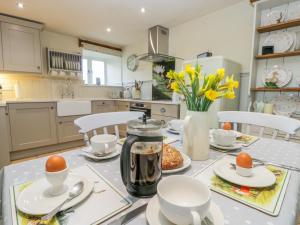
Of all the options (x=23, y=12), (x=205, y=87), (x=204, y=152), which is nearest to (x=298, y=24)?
(x=205, y=87)

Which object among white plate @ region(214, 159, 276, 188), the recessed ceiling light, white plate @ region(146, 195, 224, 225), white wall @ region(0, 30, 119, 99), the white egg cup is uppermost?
the recessed ceiling light

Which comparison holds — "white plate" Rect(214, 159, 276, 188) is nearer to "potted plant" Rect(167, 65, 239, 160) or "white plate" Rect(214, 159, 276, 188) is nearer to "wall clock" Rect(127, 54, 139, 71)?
"potted plant" Rect(167, 65, 239, 160)

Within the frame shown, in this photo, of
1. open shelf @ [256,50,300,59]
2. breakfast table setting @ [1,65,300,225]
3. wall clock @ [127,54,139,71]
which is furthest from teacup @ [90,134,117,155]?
wall clock @ [127,54,139,71]

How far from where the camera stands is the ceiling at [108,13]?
6.95ft

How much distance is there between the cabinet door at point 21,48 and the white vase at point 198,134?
3.06 meters

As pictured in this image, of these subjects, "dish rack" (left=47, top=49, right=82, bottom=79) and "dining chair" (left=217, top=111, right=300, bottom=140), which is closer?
"dining chair" (left=217, top=111, right=300, bottom=140)

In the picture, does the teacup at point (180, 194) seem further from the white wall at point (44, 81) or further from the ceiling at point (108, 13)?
the white wall at point (44, 81)

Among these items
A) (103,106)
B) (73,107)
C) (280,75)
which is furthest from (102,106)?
(280,75)

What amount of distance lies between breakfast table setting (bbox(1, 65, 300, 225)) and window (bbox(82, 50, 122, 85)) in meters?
3.47

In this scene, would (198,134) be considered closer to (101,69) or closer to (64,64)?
(64,64)

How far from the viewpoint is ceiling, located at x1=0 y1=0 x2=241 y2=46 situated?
6.95 feet

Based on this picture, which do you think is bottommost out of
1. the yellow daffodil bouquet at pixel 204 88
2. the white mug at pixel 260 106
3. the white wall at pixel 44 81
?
the white mug at pixel 260 106

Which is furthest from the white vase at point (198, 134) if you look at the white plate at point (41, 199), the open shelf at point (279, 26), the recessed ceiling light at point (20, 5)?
the recessed ceiling light at point (20, 5)

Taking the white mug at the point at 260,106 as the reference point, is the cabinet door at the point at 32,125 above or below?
below
